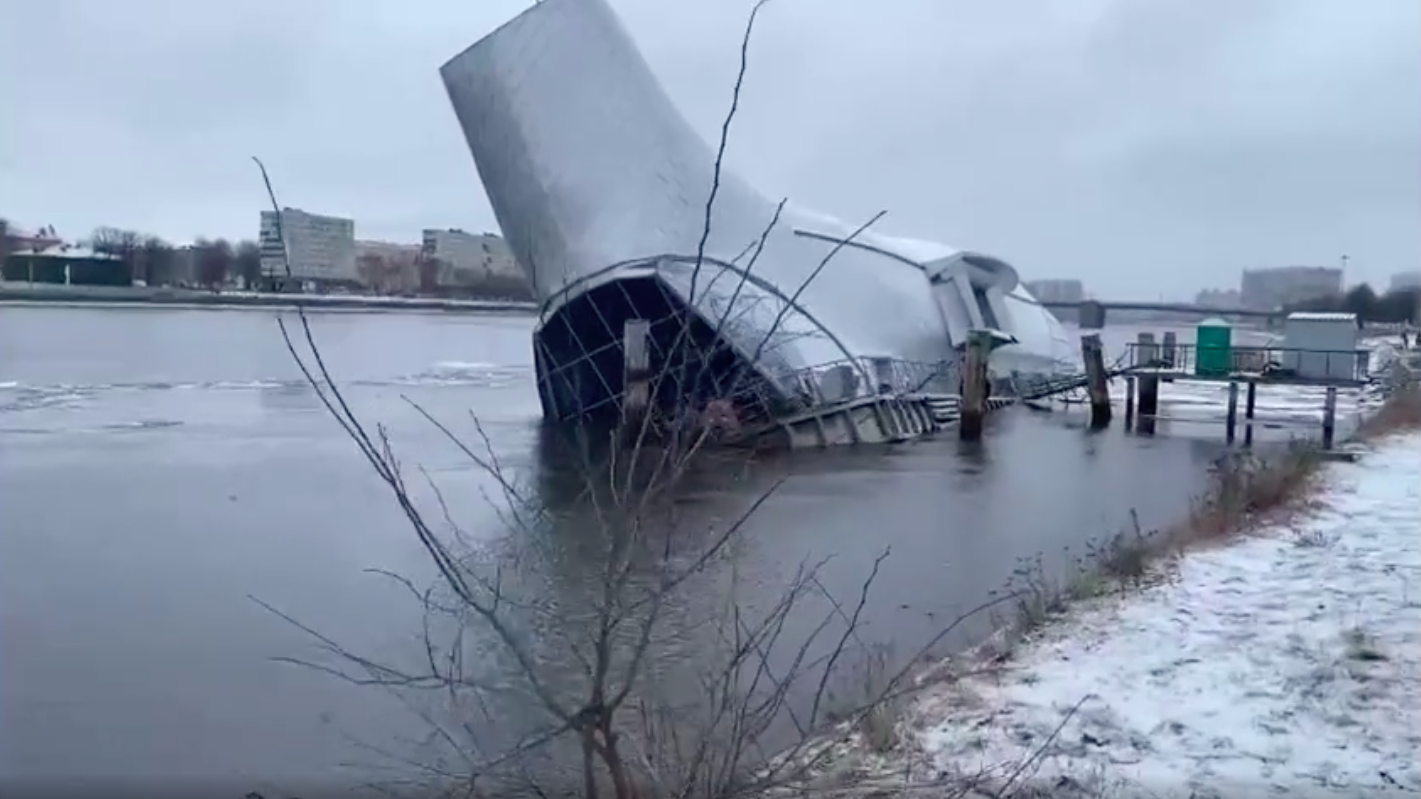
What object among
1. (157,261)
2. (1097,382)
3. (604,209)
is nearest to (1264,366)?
(1097,382)

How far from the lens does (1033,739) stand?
4.18m

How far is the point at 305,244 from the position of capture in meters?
4.03

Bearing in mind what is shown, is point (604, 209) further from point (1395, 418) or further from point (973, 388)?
point (1395, 418)

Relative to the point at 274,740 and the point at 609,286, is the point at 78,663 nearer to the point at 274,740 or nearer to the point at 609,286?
the point at 274,740

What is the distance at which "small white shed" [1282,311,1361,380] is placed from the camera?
20312 millimetres

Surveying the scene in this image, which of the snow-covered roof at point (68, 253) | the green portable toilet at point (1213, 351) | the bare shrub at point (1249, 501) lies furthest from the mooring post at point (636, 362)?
the snow-covered roof at point (68, 253)

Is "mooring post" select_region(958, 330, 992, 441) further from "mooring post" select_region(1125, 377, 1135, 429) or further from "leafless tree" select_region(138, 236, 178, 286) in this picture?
"leafless tree" select_region(138, 236, 178, 286)

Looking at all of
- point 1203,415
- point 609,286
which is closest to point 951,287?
point 1203,415

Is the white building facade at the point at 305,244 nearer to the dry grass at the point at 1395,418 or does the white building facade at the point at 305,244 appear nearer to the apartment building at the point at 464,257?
the apartment building at the point at 464,257

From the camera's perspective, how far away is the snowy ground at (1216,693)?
151 inches

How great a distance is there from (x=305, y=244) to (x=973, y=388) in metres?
13.9

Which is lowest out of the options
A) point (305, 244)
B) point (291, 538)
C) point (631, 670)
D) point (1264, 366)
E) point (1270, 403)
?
point (291, 538)

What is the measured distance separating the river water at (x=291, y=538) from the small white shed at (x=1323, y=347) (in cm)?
338

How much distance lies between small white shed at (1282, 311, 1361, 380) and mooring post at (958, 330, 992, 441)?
19.2 ft
